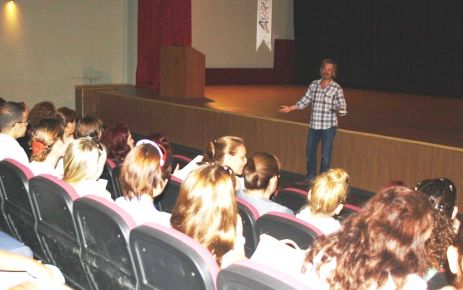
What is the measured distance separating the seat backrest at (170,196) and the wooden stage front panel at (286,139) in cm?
287

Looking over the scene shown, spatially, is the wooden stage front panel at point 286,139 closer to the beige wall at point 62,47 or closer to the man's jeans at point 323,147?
the man's jeans at point 323,147

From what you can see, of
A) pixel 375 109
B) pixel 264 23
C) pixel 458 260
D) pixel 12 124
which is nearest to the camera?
pixel 458 260

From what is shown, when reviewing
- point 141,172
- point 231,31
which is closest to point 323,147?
point 141,172

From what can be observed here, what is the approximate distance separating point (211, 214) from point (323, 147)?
397cm

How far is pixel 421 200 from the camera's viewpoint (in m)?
1.58

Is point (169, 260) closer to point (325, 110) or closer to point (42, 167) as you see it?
point (42, 167)

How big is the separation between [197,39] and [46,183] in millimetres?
9997

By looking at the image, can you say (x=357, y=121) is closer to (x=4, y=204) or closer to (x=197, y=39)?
(x=4, y=204)

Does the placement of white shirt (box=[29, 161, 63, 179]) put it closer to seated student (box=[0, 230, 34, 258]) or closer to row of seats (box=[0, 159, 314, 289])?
row of seats (box=[0, 159, 314, 289])

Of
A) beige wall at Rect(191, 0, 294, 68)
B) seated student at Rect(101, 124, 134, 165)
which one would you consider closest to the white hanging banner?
beige wall at Rect(191, 0, 294, 68)

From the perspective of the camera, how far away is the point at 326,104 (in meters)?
5.69

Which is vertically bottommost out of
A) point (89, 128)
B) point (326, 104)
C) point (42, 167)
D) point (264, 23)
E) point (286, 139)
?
point (286, 139)

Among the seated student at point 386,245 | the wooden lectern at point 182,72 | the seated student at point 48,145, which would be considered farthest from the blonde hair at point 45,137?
the wooden lectern at point 182,72

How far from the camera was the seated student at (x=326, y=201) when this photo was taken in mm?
2494
